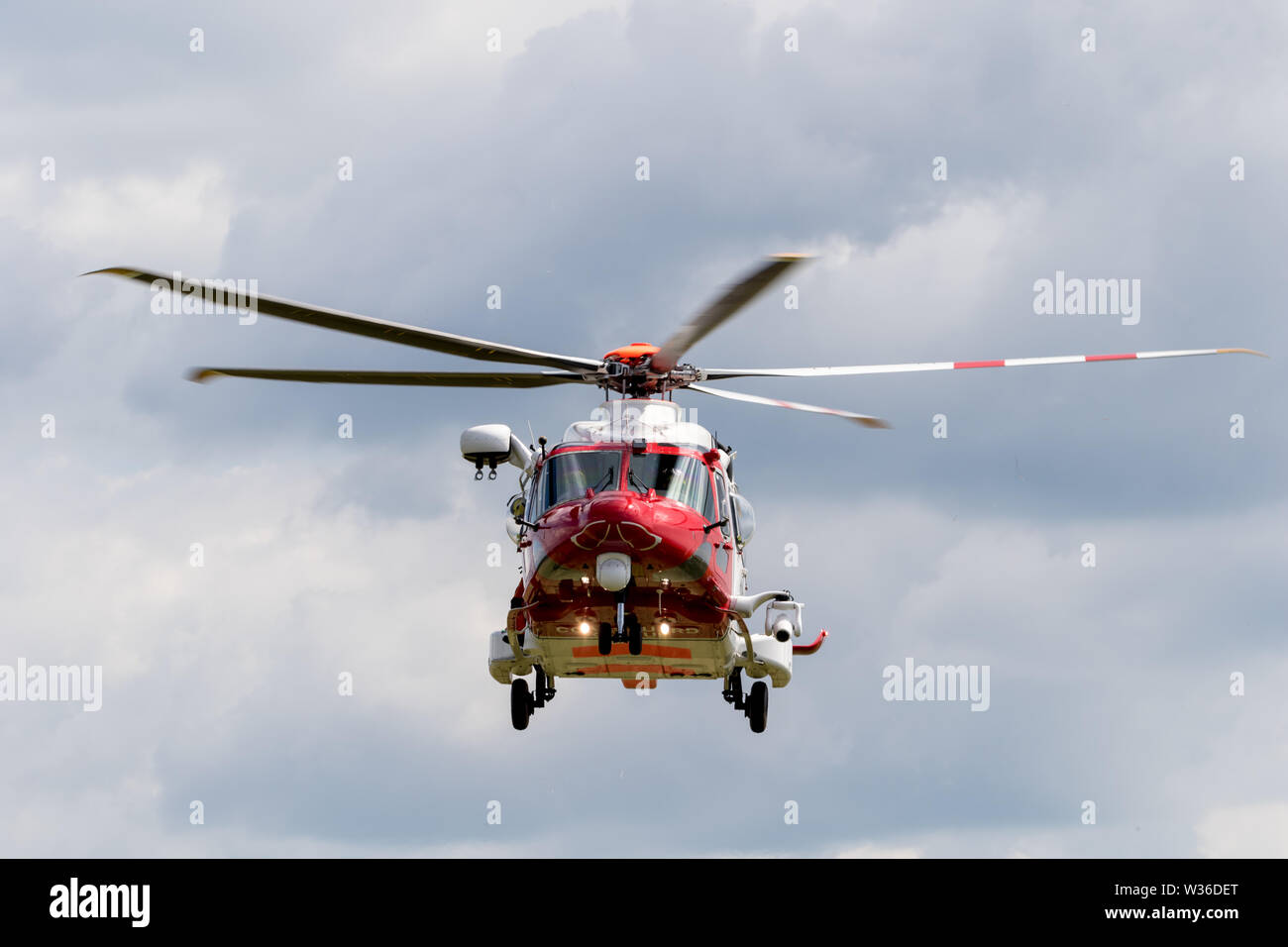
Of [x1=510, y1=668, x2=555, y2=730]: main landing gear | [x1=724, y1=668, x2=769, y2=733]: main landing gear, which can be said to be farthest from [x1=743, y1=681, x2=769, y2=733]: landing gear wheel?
[x1=510, y1=668, x2=555, y2=730]: main landing gear

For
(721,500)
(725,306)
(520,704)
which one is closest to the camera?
(725,306)

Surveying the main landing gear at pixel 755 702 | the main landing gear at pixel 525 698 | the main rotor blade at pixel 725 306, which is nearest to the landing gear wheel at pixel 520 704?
the main landing gear at pixel 525 698

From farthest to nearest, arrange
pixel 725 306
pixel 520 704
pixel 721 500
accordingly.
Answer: pixel 520 704, pixel 721 500, pixel 725 306

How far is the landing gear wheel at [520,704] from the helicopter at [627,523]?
34mm

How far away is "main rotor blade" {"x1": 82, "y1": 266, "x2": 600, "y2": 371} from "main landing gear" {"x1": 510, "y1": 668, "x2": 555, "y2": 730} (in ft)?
25.4

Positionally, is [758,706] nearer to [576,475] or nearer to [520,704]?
[520,704]

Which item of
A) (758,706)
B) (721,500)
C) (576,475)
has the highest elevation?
(576,475)

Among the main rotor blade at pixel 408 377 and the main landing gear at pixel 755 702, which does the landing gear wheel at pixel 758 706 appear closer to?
the main landing gear at pixel 755 702

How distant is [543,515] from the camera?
39.7m

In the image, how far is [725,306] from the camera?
34.2 metres

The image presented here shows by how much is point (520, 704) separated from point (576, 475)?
7.34 meters

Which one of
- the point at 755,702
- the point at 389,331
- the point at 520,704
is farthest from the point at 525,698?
the point at 389,331

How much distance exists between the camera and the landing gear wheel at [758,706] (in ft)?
147
